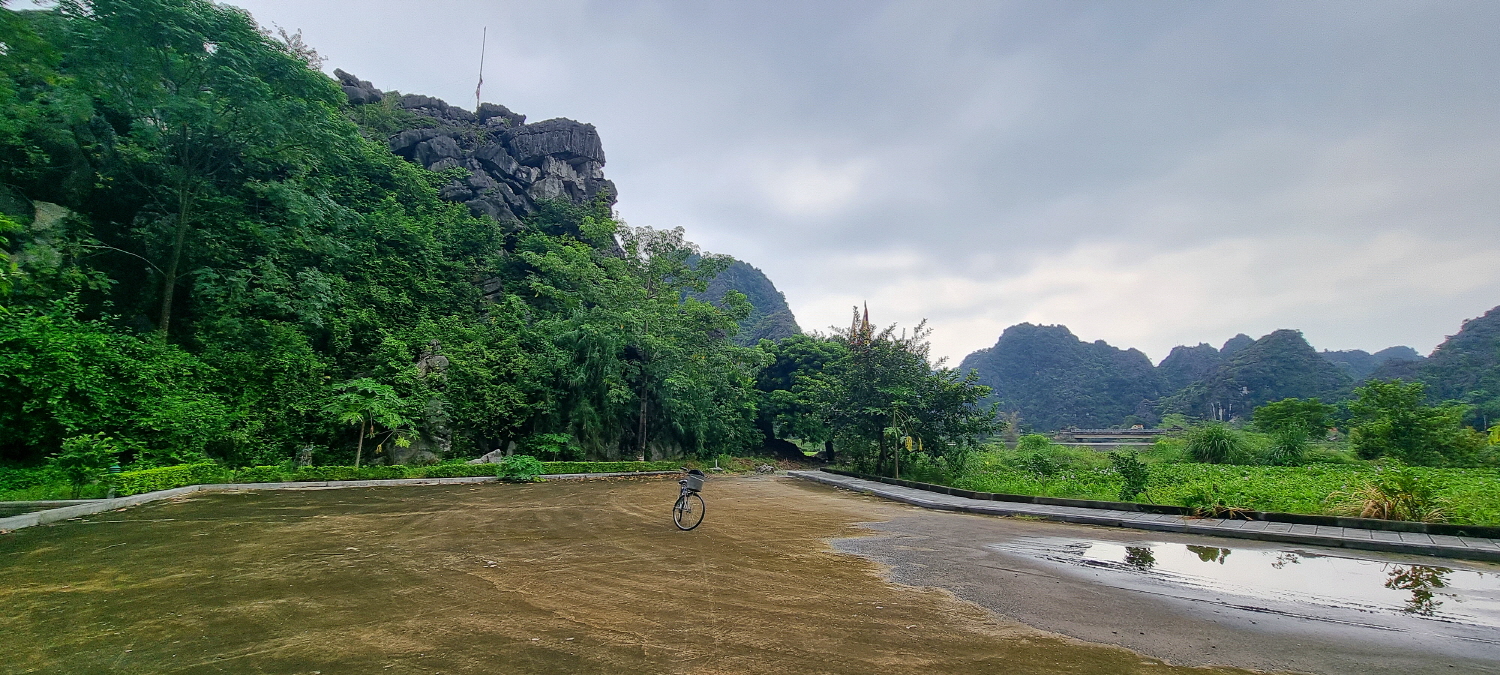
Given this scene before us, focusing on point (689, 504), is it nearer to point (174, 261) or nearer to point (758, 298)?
point (174, 261)

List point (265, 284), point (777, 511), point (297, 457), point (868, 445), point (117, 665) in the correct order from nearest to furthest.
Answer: point (117, 665)
point (777, 511)
point (297, 457)
point (265, 284)
point (868, 445)

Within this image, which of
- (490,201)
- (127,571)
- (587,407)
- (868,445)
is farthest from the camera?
(490,201)

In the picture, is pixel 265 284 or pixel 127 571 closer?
pixel 127 571

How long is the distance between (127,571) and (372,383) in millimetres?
11051

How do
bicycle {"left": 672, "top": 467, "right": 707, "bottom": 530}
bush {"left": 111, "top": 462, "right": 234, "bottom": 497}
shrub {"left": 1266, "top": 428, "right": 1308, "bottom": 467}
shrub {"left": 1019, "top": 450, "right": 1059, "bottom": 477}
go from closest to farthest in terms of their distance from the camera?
bicycle {"left": 672, "top": 467, "right": 707, "bottom": 530} → bush {"left": 111, "top": 462, "right": 234, "bottom": 497} → shrub {"left": 1019, "top": 450, "right": 1059, "bottom": 477} → shrub {"left": 1266, "top": 428, "right": 1308, "bottom": 467}

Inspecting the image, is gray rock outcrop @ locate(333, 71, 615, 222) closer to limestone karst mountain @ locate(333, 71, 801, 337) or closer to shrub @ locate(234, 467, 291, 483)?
limestone karst mountain @ locate(333, 71, 801, 337)

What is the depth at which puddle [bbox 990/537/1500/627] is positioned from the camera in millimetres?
4207

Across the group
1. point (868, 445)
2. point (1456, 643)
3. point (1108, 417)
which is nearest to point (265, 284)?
point (868, 445)

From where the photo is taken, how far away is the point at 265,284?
600 inches

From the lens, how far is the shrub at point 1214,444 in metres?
17.1

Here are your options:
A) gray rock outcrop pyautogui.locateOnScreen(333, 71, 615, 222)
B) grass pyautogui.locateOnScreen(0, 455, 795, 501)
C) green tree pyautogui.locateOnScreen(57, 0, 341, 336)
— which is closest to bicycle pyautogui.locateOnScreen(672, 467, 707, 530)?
grass pyautogui.locateOnScreen(0, 455, 795, 501)

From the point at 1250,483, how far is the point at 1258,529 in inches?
211

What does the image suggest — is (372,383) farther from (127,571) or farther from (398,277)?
(127,571)

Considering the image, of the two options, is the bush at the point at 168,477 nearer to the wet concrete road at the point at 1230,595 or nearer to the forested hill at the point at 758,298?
the wet concrete road at the point at 1230,595
